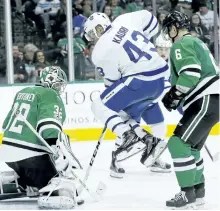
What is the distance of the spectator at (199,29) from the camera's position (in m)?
6.99

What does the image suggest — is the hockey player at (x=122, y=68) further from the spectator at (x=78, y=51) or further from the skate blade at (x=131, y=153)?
the spectator at (x=78, y=51)

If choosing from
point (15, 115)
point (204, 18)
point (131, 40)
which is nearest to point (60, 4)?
point (204, 18)

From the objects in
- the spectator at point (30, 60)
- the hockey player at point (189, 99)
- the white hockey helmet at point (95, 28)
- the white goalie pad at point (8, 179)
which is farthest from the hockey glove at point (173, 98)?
the spectator at point (30, 60)

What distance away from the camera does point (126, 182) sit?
4234 millimetres

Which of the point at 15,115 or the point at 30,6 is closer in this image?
the point at 15,115

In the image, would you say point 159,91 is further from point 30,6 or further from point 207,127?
point 30,6

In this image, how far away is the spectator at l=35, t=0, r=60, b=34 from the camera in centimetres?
669

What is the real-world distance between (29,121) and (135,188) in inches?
35.4

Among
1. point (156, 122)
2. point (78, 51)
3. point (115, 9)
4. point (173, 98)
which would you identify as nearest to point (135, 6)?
point (115, 9)

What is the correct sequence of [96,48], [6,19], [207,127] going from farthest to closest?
[6,19] < [96,48] < [207,127]

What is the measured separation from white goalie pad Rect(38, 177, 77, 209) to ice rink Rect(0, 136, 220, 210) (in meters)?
0.08

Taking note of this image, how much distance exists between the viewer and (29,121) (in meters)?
3.38

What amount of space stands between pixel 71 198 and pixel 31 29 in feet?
11.5

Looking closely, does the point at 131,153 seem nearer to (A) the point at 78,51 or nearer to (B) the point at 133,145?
(B) the point at 133,145
